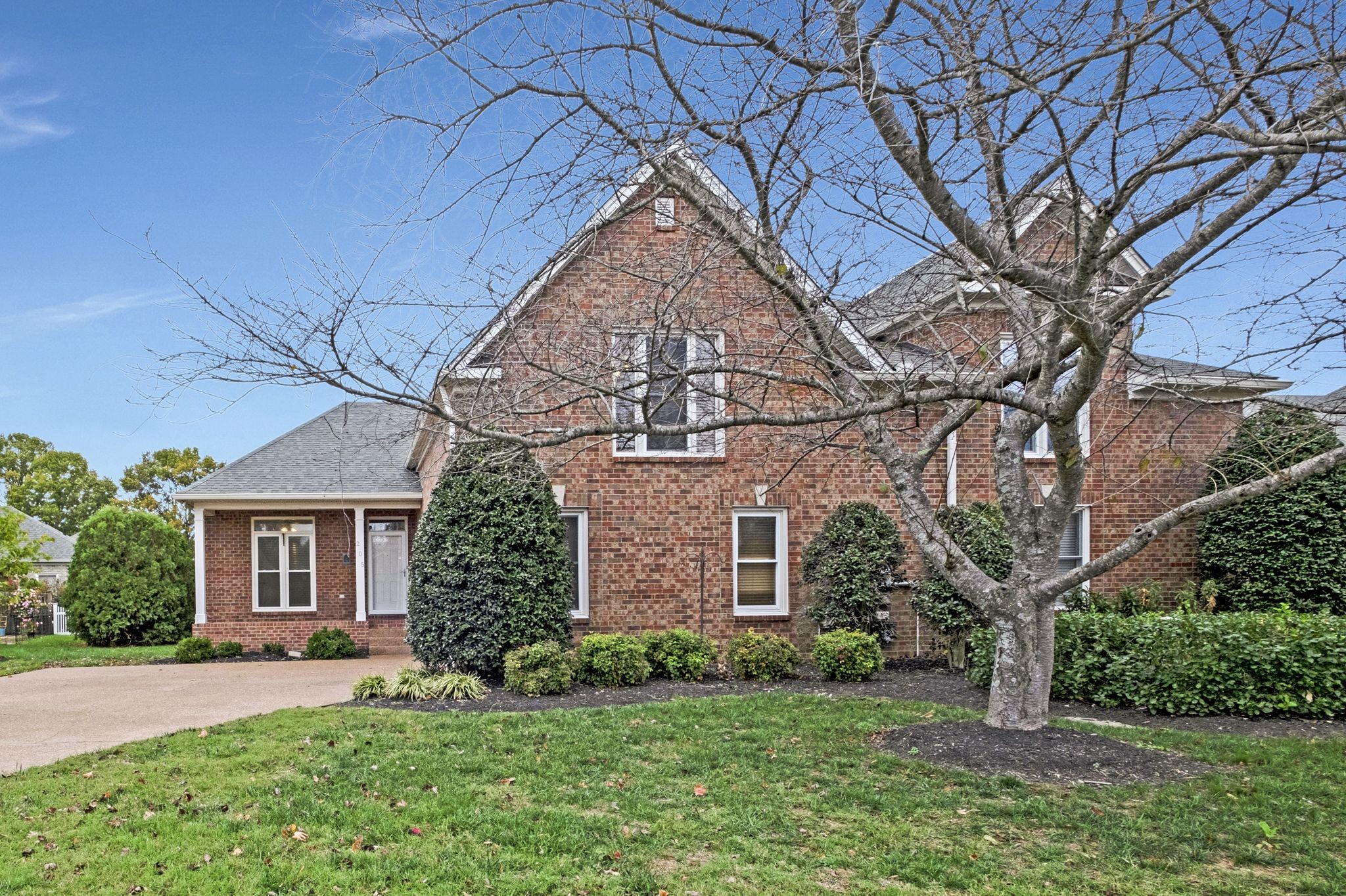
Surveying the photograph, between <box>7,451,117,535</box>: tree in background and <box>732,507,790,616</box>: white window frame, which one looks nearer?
Answer: <box>732,507,790,616</box>: white window frame

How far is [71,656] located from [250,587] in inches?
122

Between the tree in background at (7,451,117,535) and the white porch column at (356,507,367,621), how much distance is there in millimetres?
28599

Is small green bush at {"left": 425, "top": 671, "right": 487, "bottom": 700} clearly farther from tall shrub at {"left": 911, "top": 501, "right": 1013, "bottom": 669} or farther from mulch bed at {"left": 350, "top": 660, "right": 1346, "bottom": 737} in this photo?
tall shrub at {"left": 911, "top": 501, "right": 1013, "bottom": 669}

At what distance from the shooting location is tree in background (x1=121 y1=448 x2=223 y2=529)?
36.3 metres

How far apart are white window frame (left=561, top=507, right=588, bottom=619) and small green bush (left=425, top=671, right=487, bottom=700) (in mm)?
2327

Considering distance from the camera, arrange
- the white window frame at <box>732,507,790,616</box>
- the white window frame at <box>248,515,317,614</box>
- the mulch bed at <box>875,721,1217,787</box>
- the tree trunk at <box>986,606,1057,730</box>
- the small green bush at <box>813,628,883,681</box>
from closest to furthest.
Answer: the mulch bed at <box>875,721,1217,787</box> → the tree trunk at <box>986,606,1057,730</box> → the small green bush at <box>813,628,883,681</box> → the white window frame at <box>732,507,790,616</box> → the white window frame at <box>248,515,317,614</box>

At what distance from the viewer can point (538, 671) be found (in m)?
10.5

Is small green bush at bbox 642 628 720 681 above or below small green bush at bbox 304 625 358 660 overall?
above

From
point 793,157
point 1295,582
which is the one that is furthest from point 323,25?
point 1295,582

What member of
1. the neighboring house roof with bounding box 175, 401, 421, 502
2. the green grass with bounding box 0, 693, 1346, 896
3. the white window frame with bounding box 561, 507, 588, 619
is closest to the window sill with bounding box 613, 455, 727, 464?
the white window frame with bounding box 561, 507, 588, 619

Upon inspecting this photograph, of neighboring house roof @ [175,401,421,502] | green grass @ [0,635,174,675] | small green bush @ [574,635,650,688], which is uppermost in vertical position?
neighboring house roof @ [175,401,421,502]

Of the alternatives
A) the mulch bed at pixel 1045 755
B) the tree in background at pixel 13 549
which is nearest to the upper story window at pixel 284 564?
the tree in background at pixel 13 549

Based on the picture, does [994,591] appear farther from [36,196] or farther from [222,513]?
[222,513]

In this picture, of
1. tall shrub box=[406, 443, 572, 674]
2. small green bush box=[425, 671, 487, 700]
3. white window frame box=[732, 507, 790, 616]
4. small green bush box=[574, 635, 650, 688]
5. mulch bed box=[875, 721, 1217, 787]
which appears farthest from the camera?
white window frame box=[732, 507, 790, 616]
